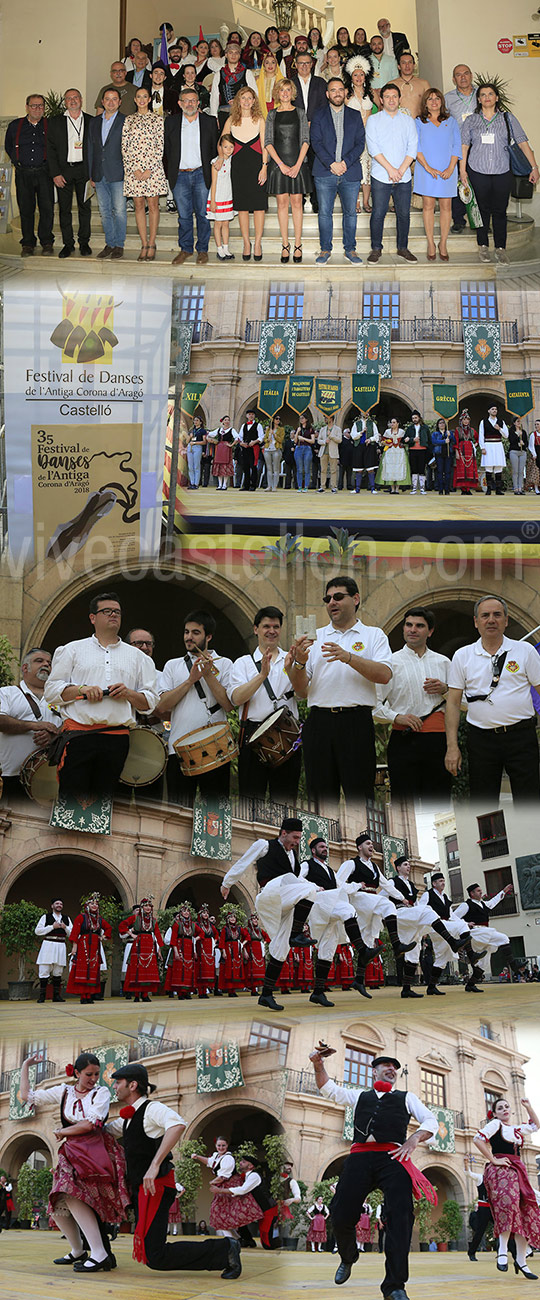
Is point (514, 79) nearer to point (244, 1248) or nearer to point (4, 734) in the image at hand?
point (4, 734)

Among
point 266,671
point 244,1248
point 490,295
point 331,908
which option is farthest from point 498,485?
point 244,1248

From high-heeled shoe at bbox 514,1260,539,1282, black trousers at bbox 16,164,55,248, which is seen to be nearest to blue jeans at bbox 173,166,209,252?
black trousers at bbox 16,164,55,248

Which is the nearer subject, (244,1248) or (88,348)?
(244,1248)

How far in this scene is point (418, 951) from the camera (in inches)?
360

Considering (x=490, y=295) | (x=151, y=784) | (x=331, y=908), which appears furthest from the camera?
(x=490, y=295)

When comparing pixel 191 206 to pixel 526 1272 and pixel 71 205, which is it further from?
pixel 526 1272

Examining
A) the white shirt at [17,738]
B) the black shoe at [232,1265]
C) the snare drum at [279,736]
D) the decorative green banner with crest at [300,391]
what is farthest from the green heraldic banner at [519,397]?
the black shoe at [232,1265]

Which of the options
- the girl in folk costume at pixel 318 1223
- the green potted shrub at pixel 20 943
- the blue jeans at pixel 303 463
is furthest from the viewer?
the blue jeans at pixel 303 463

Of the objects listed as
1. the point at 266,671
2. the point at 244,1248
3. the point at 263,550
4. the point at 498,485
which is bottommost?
the point at 244,1248

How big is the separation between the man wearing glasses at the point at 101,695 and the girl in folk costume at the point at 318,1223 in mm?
3484

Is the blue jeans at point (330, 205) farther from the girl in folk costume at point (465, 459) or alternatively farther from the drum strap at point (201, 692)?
the drum strap at point (201, 692)

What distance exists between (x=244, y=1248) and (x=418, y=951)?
220cm

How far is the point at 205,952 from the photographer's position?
9547mm

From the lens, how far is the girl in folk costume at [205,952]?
31.0 feet
